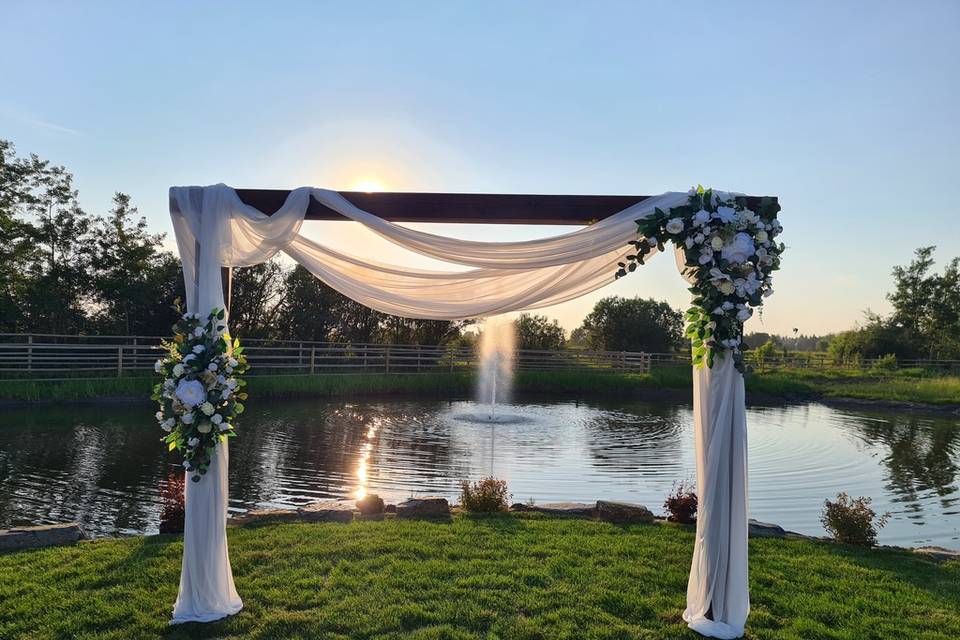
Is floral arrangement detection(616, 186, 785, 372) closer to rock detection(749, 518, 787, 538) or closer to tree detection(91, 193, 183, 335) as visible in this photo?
rock detection(749, 518, 787, 538)

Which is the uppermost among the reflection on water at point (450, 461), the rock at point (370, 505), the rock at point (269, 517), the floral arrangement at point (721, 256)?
the floral arrangement at point (721, 256)

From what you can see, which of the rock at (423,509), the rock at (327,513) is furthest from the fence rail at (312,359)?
the rock at (423,509)

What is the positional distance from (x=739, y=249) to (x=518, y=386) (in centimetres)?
1886

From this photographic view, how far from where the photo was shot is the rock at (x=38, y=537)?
4.96 metres

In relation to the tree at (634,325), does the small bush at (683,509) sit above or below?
below

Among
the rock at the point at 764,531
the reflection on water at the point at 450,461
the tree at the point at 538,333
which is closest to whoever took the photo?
the rock at the point at 764,531

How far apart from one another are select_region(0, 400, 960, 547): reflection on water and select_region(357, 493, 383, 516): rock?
1838mm

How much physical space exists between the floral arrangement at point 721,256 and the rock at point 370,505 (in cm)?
343

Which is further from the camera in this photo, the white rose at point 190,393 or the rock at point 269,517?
the rock at point 269,517

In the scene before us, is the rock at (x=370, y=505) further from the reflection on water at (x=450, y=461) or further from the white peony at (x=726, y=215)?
the white peony at (x=726, y=215)

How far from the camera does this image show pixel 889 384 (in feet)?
82.0

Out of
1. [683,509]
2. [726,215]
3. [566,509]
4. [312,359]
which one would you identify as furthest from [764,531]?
[312,359]

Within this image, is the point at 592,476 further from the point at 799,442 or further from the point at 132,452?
the point at 132,452

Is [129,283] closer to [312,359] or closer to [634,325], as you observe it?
[312,359]
